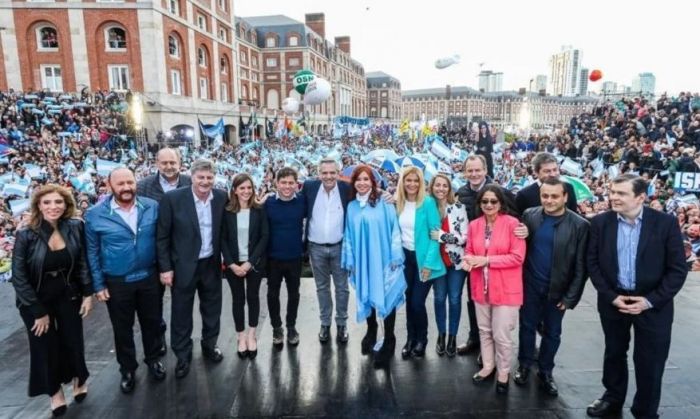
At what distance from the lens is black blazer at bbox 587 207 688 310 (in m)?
2.69

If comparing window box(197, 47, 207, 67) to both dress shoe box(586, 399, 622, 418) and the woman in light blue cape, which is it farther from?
dress shoe box(586, 399, 622, 418)

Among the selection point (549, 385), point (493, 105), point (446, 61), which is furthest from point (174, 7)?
point (493, 105)

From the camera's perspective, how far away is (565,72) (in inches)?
4759

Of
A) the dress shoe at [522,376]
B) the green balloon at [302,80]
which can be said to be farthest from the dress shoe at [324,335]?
the green balloon at [302,80]

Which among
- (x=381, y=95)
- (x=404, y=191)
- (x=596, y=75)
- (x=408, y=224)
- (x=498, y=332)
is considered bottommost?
(x=498, y=332)

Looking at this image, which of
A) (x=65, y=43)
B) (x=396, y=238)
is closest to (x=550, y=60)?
(x=65, y=43)

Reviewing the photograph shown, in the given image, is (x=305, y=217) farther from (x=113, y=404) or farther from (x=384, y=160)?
(x=384, y=160)

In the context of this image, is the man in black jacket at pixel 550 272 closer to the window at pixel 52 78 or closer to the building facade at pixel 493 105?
the window at pixel 52 78

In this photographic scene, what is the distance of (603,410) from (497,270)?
47.0 inches

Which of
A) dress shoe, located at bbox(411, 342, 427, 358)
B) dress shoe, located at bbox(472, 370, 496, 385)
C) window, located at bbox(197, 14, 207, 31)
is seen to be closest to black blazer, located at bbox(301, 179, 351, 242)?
dress shoe, located at bbox(411, 342, 427, 358)

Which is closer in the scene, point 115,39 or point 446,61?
point 446,61

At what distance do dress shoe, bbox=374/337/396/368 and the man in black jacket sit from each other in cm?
105

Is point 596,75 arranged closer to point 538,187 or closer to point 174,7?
point 538,187

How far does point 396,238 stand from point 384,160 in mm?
10352
